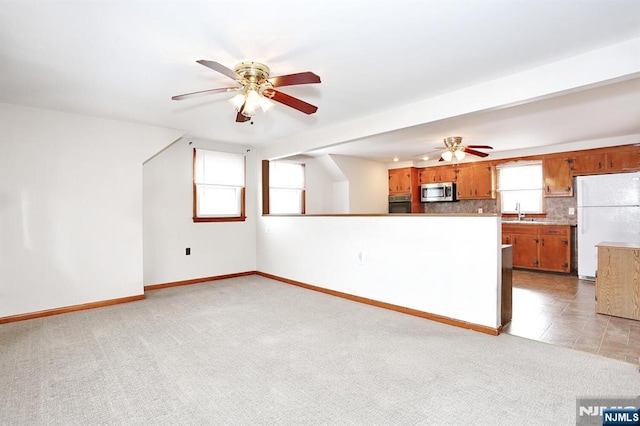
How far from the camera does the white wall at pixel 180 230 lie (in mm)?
5020

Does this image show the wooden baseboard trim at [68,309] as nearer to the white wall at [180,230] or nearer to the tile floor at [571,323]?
the white wall at [180,230]

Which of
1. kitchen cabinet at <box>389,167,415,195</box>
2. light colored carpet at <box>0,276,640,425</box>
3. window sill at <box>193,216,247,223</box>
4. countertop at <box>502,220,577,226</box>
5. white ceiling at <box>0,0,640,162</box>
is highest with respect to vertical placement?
white ceiling at <box>0,0,640,162</box>

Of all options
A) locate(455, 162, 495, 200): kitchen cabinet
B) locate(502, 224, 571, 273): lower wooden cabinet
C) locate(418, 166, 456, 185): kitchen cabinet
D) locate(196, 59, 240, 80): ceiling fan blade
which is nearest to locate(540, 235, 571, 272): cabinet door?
locate(502, 224, 571, 273): lower wooden cabinet

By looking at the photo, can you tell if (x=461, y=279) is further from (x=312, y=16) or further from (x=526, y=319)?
(x=312, y=16)

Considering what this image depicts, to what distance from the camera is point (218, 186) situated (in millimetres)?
5781

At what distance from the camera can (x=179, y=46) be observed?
2.39 meters

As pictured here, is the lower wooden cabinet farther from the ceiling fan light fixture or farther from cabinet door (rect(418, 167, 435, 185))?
the ceiling fan light fixture

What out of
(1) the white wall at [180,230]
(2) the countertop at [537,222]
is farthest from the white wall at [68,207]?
(2) the countertop at [537,222]

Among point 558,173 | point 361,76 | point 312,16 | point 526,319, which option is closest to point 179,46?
point 312,16

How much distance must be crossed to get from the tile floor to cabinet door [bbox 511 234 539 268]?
114 centimetres

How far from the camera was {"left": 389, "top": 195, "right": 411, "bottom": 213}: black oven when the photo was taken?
7793 mm

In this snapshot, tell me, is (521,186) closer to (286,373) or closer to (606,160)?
(606,160)

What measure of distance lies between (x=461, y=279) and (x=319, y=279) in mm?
2203

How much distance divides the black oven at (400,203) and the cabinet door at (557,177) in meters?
2.72
